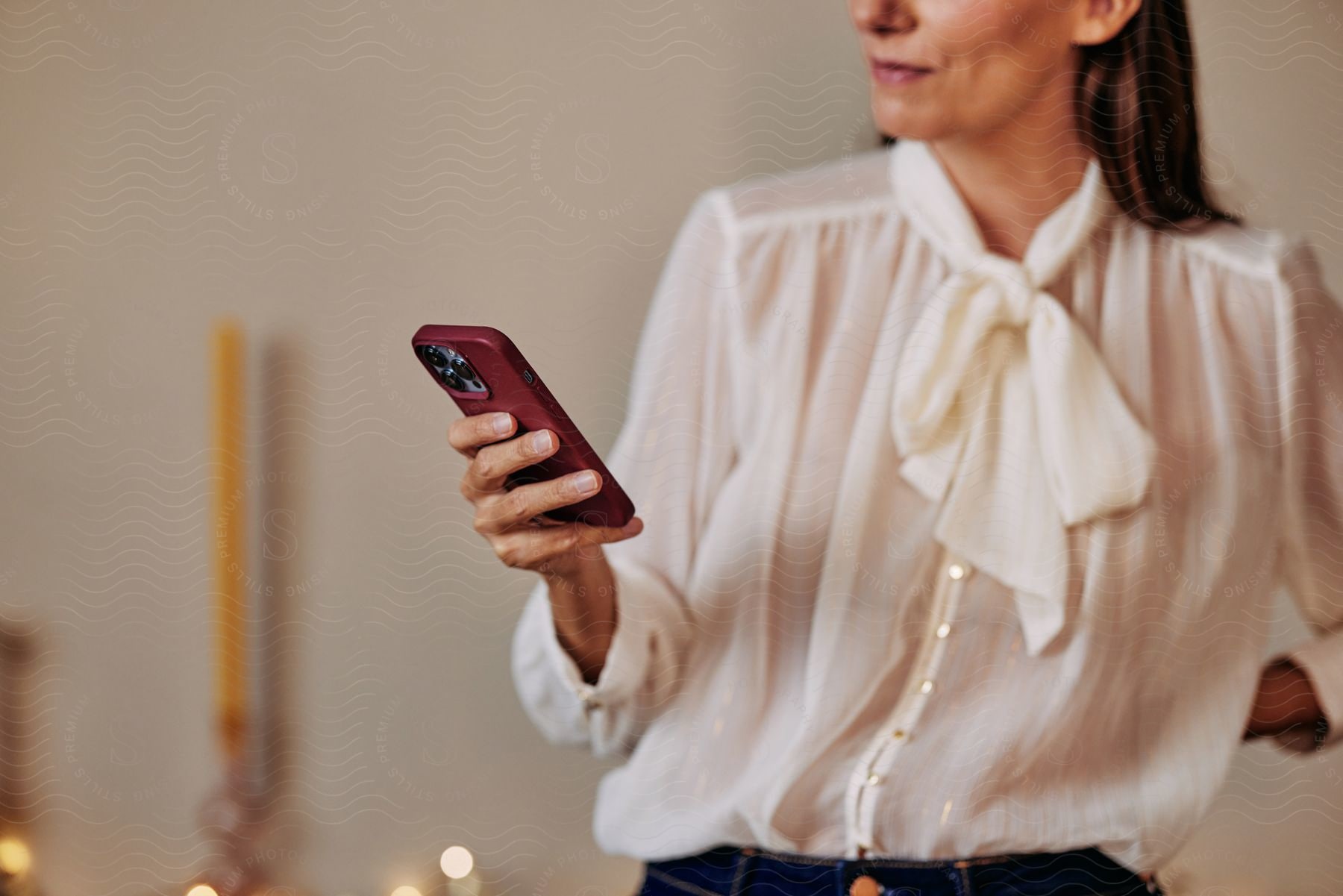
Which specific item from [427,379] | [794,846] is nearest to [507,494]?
[427,379]

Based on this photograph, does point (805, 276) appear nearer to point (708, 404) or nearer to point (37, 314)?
point (708, 404)

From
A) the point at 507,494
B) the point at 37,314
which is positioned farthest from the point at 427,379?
the point at 37,314

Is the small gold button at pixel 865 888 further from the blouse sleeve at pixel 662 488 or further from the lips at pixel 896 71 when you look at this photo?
the lips at pixel 896 71

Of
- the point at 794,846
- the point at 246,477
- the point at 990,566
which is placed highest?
the point at 246,477

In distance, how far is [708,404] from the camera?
0.56 m

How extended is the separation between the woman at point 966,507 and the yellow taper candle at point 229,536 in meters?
0.16

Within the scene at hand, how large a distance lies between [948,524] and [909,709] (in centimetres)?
9

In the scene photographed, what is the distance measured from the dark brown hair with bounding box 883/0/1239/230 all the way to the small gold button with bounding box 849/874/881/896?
1.16 feet

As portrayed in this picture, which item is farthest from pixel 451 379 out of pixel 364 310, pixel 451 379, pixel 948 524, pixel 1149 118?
pixel 1149 118

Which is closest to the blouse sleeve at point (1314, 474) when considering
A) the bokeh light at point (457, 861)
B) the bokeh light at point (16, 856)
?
the bokeh light at point (457, 861)

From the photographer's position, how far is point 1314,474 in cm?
56

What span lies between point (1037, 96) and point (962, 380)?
14cm

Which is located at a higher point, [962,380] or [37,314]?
[37,314]

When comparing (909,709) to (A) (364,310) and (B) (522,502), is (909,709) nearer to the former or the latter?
(B) (522,502)
